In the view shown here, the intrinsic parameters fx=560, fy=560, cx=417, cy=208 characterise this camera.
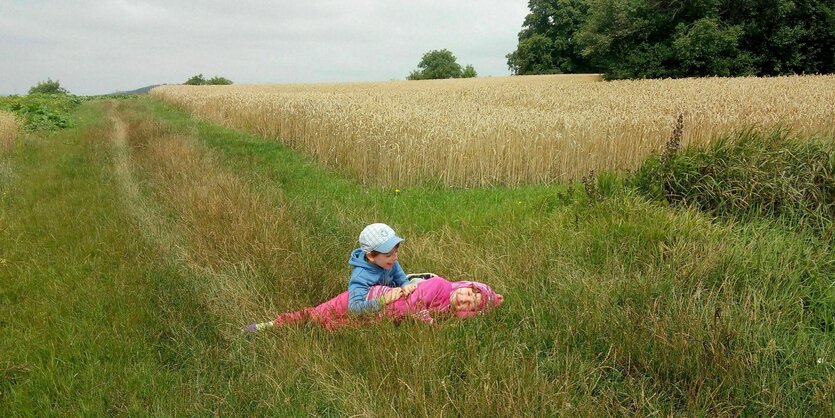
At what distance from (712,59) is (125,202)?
35.5 metres

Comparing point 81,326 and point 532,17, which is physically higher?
point 532,17

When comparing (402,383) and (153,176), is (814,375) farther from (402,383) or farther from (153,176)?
(153,176)

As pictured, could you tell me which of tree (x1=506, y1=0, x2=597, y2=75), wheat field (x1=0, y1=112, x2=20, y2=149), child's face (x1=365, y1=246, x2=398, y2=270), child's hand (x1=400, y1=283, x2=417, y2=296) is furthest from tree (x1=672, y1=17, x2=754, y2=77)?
child's hand (x1=400, y1=283, x2=417, y2=296)

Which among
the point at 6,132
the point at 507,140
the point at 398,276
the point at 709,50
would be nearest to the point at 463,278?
the point at 398,276

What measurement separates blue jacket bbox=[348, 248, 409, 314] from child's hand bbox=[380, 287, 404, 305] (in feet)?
0.18

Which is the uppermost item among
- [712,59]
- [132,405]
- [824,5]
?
[824,5]

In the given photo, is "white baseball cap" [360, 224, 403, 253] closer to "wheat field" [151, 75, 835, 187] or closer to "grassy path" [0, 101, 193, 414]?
"grassy path" [0, 101, 193, 414]

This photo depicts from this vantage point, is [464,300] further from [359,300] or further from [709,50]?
[709,50]

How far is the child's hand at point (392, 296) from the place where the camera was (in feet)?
12.0

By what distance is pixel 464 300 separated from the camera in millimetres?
3613

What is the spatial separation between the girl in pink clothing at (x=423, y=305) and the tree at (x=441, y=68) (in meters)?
90.0

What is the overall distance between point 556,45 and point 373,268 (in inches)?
2197

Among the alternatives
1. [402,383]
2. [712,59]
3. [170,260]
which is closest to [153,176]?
[170,260]

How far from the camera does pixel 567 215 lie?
18.1ft
